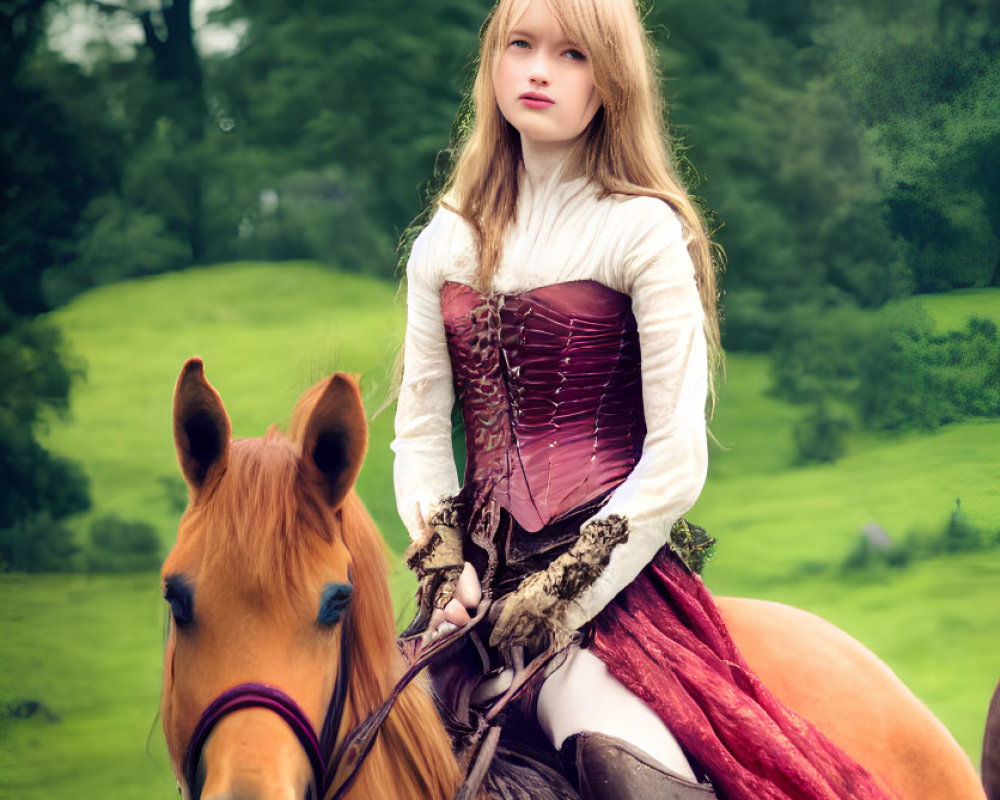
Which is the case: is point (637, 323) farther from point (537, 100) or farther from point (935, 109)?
point (935, 109)

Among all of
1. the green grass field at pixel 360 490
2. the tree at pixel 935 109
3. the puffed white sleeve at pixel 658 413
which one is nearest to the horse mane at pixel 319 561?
the puffed white sleeve at pixel 658 413

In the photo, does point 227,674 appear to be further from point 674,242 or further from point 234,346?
point 234,346

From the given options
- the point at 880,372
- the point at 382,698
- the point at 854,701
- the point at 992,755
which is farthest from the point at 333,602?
the point at 880,372

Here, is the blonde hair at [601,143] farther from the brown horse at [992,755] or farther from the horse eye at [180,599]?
the brown horse at [992,755]

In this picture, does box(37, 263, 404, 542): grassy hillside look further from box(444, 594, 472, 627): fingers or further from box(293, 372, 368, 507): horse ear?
box(293, 372, 368, 507): horse ear

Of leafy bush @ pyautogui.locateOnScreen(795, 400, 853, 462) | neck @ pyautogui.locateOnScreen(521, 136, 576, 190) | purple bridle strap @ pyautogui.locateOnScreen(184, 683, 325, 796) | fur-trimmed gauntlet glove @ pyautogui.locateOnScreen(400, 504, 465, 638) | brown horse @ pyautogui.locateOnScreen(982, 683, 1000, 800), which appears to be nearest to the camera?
purple bridle strap @ pyautogui.locateOnScreen(184, 683, 325, 796)

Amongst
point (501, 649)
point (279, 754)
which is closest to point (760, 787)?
point (501, 649)

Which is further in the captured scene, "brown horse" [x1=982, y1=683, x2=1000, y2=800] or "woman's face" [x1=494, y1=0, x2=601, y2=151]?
"brown horse" [x1=982, y1=683, x2=1000, y2=800]

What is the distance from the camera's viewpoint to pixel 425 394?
67.7 inches

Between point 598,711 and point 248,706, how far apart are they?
0.46 metres

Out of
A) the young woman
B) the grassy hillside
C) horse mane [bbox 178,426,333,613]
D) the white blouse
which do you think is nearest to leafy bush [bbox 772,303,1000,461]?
the grassy hillside

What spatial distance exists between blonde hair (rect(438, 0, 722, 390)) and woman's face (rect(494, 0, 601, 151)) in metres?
0.01

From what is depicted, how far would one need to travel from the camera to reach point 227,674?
123 cm

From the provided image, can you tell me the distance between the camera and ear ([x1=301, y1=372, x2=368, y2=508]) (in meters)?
1.31
